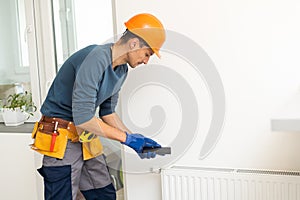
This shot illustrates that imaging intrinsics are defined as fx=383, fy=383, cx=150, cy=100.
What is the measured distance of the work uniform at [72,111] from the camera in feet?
5.09

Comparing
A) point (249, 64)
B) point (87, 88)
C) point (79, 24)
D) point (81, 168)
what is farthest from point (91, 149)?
point (79, 24)

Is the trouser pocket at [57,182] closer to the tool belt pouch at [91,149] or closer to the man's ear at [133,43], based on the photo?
the tool belt pouch at [91,149]

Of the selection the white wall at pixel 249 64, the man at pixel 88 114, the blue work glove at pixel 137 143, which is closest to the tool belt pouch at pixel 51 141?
the man at pixel 88 114

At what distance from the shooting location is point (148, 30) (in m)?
1.59

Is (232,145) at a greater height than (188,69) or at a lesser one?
lesser

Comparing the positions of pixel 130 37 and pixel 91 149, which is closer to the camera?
pixel 130 37

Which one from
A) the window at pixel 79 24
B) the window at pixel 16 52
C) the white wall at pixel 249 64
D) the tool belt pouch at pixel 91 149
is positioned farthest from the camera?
the window at pixel 16 52

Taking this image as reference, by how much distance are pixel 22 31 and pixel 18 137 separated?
0.74 m

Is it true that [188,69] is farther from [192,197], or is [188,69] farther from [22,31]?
[22,31]

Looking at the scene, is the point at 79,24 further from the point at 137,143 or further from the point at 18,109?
the point at 137,143

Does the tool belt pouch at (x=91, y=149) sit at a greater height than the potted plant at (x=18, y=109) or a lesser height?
lesser

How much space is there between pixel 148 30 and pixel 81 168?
0.74m

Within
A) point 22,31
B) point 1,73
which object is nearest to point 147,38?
point 22,31

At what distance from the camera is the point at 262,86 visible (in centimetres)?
171
